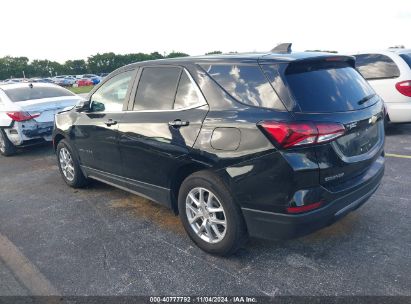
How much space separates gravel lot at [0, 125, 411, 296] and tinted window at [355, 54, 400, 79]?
3.15 m

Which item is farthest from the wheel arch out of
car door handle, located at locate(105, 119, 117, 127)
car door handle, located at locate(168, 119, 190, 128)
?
car door handle, located at locate(105, 119, 117, 127)

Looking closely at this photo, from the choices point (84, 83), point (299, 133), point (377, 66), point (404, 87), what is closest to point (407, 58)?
point (377, 66)

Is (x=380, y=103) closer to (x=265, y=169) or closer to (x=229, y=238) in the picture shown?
(x=265, y=169)

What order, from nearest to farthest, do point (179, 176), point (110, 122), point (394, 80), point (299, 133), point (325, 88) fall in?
1. point (299, 133)
2. point (325, 88)
3. point (179, 176)
4. point (110, 122)
5. point (394, 80)

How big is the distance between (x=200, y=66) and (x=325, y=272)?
80.9 inches

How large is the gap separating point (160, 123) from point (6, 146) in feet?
18.2

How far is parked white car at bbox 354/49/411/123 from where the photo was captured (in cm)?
675

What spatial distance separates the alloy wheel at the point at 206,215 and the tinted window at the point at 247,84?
86cm

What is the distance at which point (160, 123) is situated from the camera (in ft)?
11.2

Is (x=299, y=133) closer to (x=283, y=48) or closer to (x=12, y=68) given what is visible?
(x=283, y=48)

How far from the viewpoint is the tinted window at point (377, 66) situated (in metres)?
6.93

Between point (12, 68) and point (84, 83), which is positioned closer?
point (84, 83)

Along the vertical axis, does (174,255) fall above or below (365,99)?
below

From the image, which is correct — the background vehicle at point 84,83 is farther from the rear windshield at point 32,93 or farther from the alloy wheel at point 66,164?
the alloy wheel at point 66,164
